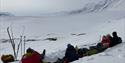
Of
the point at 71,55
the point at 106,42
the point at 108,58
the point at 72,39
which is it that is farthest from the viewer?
the point at 72,39

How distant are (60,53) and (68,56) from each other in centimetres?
308

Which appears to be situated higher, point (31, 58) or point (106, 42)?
point (106, 42)

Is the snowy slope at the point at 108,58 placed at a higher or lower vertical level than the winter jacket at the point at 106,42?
lower

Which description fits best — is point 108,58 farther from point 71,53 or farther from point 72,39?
point 72,39

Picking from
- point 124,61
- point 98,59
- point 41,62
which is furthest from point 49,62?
point 124,61

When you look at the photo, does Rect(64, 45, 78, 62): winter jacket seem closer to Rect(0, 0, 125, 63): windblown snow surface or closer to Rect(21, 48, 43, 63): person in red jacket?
Rect(0, 0, 125, 63): windblown snow surface

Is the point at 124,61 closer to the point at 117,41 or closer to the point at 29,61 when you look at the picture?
the point at 29,61

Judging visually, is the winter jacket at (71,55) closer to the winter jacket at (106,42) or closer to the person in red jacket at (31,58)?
the person in red jacket at (31,58)

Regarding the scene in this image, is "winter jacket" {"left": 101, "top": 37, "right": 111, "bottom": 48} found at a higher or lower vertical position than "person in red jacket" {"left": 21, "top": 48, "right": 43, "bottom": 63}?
higher

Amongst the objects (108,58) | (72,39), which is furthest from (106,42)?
(72,39)

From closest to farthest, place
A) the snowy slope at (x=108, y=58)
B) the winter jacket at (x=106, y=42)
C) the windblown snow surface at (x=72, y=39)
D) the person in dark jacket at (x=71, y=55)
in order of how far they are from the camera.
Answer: the snowy slope at (x=108, y=58), the windblown snow surface at (x=72, y=39), the person in dark jacket at (x=71, y=55), the winter jacket at (x=106, y=42)

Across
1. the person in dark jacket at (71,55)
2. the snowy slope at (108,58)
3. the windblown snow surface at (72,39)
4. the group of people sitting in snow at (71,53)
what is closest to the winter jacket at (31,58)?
the group of people sitting in snow at (71,53)

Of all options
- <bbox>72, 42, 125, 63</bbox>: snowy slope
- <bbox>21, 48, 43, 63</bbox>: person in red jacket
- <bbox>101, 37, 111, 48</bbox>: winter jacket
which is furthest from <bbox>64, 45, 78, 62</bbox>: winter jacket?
<bbox>101, 37, 111, 48</bbox>: winter jacket

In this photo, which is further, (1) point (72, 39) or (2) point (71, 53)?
(1) point (72, 39)
